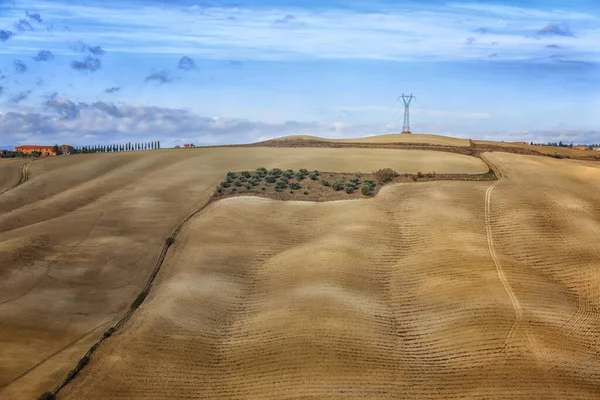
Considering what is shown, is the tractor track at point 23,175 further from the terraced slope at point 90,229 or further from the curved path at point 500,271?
the curved path at point 500,271

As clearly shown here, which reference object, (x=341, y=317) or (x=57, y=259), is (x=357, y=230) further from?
(x=57, y=259)

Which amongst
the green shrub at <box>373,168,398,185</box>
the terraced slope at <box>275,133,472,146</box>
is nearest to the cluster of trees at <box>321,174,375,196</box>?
the green shrub at <box>373,168,398,185</box>

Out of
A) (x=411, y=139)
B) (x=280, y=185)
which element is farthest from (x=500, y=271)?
(x=411, y=139)

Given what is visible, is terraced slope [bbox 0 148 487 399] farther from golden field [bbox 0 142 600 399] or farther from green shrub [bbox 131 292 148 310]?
green shrub [bbox 131 292 148 310]

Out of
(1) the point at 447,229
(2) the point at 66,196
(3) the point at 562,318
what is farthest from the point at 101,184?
(3) the point at 562,318

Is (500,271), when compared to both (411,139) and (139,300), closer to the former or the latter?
(139,300)
